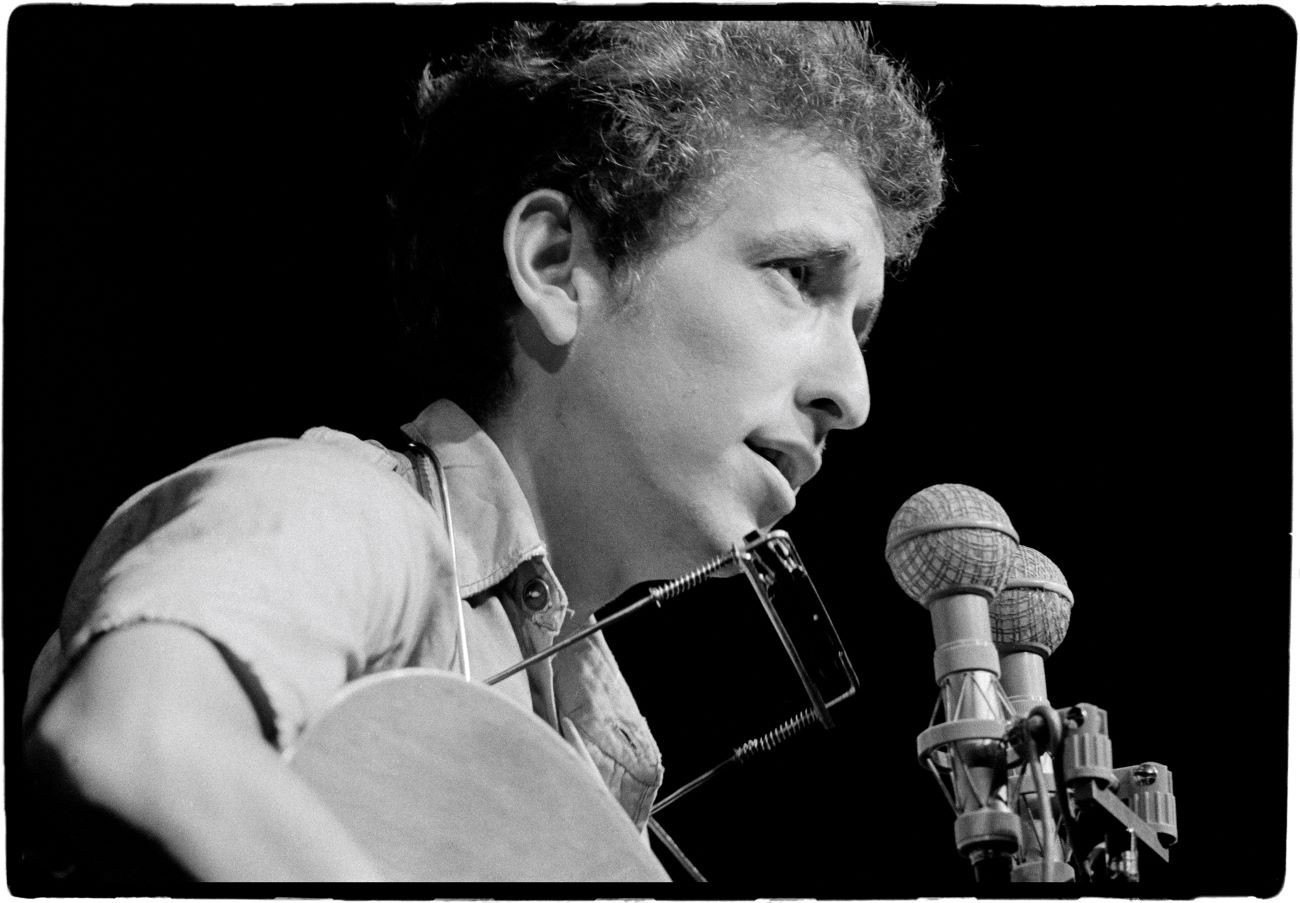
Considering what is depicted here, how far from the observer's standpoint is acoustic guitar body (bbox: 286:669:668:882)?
1140 millimetres

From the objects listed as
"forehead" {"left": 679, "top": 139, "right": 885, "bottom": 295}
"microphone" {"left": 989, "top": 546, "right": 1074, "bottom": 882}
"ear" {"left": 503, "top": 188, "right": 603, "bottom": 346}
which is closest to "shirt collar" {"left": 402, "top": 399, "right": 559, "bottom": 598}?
"ear" {"left": 503, "top": 188, "right": 603, "bottom": 346}

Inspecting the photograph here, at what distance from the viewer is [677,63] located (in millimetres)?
1666

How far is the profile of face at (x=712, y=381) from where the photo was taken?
5.21 ft

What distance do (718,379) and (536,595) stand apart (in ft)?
0.81

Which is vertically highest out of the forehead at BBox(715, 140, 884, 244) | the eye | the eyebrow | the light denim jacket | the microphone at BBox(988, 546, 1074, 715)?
the forehead at BBox(715, 140, 884, 244)

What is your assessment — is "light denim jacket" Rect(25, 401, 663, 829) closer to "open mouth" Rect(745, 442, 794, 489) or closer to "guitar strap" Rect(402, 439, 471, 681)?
"guitar strap" Rect(402, 439, 471, 681)

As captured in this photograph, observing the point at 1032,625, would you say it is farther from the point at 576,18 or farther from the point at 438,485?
the point at 576,18

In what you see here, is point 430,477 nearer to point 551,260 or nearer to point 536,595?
point 536,595

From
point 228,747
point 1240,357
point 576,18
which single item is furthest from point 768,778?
point 228,747

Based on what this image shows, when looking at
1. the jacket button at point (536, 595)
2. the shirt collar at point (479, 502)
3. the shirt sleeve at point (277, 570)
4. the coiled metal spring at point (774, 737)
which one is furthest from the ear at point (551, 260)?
the coiled metal spring at point (774, 737)

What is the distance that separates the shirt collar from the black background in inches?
→ 3.0

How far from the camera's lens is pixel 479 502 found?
157 centimetres

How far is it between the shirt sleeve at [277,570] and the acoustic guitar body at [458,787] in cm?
4

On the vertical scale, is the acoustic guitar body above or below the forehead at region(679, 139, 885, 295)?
below
